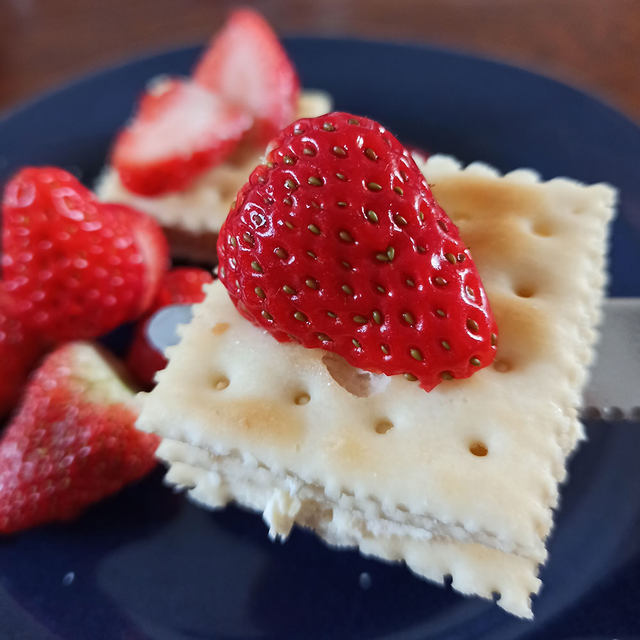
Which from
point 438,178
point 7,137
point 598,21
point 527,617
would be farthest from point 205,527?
point 598,21

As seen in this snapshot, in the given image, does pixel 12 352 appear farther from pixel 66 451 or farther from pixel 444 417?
pixel 444 417

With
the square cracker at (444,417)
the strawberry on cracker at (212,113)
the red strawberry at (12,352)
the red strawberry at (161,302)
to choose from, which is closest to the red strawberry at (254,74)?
the strawberry on cracker at (212,113)

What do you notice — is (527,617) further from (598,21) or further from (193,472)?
(598,21)

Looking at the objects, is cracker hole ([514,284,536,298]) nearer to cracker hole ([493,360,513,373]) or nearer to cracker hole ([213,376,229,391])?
cracker hole ([493,360,513,373])

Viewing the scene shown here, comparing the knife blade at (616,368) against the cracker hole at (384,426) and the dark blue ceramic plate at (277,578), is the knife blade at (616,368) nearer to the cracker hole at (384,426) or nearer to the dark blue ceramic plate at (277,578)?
the dark blue ceramic plate at (277,578)

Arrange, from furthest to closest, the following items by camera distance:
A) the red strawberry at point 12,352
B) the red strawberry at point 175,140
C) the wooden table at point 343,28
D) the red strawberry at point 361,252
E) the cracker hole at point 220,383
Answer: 1. the wooden table at point 343,28
2. the red strawberry at point 175,140
3. the red strawberry at point 12,352
4. the cracker hole at point 220,383
5. the red strawberry at point 361,252

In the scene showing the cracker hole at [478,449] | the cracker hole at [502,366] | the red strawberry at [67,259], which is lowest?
the red strawberry at [67,259]

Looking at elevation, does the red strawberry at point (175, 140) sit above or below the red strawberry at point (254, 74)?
below

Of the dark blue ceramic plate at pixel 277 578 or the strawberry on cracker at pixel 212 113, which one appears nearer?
the dark blue ceramic plate at pixel 277 578

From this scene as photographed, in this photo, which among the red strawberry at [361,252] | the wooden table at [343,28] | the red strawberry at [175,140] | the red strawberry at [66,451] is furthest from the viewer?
the wooden table at [343,28]

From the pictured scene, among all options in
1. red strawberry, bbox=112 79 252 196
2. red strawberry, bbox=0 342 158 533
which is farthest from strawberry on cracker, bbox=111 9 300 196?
red strawberry, bbox=0 342 158 533

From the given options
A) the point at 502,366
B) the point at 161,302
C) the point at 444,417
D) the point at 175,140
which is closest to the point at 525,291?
the point at 502,366
